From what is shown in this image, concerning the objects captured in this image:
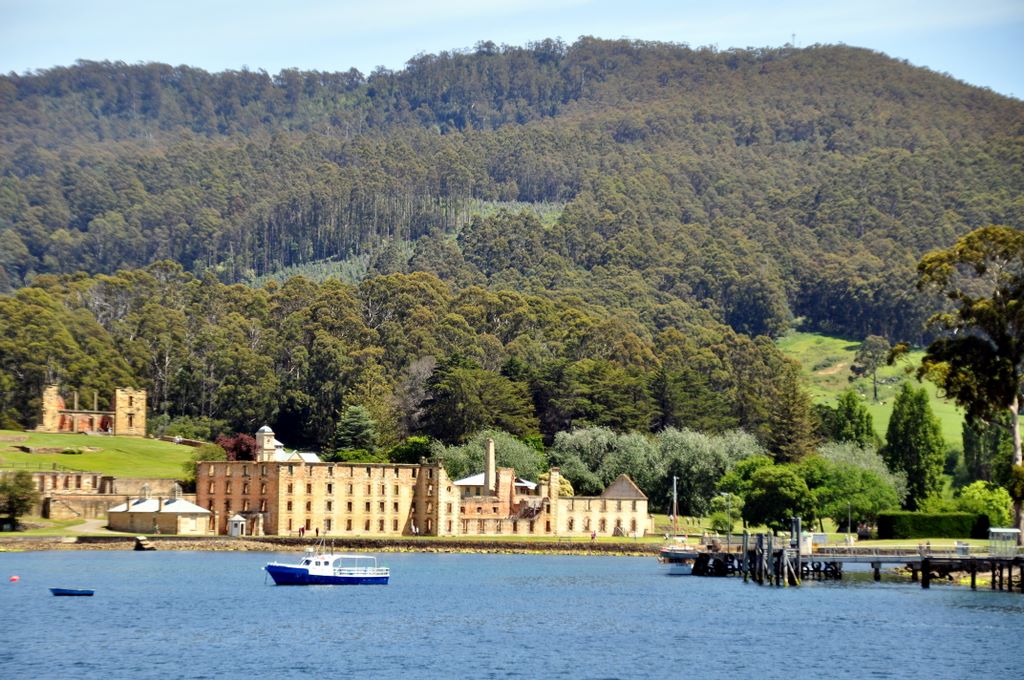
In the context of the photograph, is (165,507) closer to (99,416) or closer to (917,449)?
(99,416)

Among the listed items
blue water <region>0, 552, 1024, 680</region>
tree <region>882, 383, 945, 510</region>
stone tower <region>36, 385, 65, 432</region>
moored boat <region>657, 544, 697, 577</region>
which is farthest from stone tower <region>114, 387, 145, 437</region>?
tree <region>882, 383, 945, 510</region>

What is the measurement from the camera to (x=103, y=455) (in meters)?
139

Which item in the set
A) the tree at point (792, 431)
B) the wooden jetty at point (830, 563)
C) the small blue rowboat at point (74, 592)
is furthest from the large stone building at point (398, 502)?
the small blue rowboat at point (74, 592)

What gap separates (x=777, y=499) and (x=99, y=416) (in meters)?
68.7

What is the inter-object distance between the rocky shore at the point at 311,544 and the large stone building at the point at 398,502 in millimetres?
3943

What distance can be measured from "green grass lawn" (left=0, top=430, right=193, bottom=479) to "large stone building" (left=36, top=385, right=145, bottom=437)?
2.30 metres

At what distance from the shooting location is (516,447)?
463 ft

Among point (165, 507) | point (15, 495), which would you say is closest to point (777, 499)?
point (165, 507)

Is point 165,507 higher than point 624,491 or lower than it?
lower

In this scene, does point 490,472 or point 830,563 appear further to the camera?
point 490,472

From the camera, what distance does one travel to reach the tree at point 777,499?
11469cm

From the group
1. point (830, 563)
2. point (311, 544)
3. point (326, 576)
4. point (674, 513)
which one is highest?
point (674, 513)

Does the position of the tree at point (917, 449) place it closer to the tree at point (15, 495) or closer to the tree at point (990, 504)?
the tree at point (990, 504)

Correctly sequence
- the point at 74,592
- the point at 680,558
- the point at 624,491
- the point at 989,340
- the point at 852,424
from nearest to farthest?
the point at 74,592 < the point at 989,340 < the point at 680,558 < the point at 624,491 < the point at 852,424
